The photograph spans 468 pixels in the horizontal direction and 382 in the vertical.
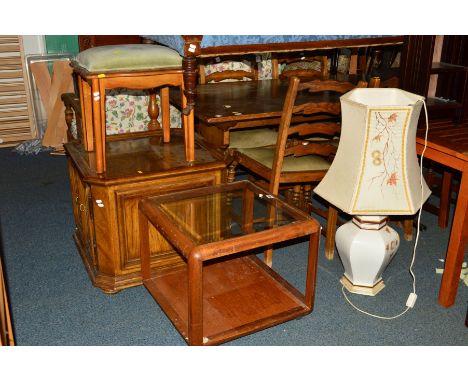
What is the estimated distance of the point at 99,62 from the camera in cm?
197

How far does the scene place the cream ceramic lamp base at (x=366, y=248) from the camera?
6.93ft

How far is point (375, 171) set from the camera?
191 centimetres

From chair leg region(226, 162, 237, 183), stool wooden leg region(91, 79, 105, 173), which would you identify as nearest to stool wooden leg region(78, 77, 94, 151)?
stool wooden leg region(91, 79, 105, 173)

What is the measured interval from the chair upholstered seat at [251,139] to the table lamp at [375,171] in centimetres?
77

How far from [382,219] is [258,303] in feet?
2.05

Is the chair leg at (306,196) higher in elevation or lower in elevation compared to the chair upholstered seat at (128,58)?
lower

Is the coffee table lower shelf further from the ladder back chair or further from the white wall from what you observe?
the white wall

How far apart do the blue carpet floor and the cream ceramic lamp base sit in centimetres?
7

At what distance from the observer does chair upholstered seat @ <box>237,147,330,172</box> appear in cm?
238

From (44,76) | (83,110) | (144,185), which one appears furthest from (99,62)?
(44,76)

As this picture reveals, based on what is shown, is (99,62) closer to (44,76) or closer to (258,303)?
(258,303)

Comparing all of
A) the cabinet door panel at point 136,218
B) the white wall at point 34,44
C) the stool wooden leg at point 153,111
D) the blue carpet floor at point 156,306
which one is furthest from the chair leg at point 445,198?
the white wall at point 34,44

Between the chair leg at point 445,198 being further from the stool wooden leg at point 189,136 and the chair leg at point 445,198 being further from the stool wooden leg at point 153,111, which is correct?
the stool wooden leg at point 153,111

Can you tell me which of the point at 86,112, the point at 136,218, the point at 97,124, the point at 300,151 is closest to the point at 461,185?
the point at 300,151
